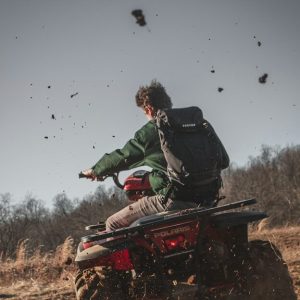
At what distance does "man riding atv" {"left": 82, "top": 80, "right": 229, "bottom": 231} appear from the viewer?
3.53 metres

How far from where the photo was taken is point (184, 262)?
3393 millimetres

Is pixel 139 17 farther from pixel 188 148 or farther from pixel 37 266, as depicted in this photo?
pixel 37 266

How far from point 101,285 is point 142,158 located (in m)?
1.12

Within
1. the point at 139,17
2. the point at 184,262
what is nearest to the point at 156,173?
the point at 184,262

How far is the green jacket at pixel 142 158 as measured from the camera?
3.66 m

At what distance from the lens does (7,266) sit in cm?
1155

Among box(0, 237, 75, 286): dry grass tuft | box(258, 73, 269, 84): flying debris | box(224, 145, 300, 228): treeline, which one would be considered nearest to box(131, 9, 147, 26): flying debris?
box(258, 73, 269, 84): flying debris

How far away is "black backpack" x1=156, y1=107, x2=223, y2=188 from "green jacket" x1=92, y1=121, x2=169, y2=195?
19 centimetres

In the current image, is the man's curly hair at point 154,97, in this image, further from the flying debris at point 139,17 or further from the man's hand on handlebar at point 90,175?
the flying debris at point 139,17

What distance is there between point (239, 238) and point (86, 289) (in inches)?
49.4

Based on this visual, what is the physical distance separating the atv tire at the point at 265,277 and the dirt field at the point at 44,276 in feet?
8.14

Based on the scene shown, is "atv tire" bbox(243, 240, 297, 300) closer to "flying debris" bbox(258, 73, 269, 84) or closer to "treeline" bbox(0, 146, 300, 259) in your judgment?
"flying debris" bbox(258, 73, 269, 84)

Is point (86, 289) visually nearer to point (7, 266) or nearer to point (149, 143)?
point (149, 143)

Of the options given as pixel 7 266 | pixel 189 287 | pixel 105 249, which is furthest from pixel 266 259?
pixel 7 266
